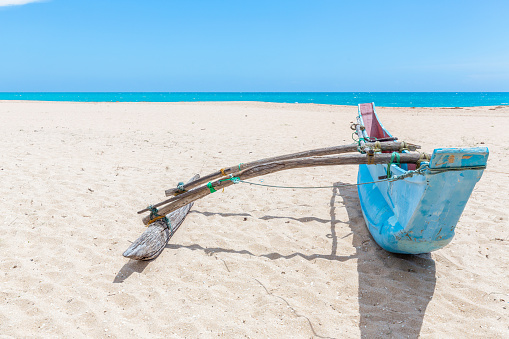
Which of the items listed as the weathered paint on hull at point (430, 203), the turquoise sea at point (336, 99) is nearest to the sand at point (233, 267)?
the weathered paint on hull at point (430, 203)

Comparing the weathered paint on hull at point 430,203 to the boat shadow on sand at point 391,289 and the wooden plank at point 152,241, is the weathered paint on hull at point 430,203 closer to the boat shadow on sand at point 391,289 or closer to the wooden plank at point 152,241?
the boat shadow on sand at point 391,289

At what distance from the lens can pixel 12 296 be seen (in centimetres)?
292

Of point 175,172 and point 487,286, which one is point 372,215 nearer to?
point 487,286

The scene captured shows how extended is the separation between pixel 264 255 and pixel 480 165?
232 cm

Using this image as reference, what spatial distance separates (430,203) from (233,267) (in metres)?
2.06

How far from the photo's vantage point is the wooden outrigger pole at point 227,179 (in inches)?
135

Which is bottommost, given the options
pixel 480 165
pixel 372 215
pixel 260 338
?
pixel 260 338

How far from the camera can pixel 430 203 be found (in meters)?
2.79

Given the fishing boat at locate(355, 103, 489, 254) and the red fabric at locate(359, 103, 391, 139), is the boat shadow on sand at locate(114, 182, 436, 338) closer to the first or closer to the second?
the fishing boat at locate(355, 103, 489, 254)

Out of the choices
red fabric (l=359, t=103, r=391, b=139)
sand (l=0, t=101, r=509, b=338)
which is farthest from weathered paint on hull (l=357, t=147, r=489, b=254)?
red fabric (l=359, t=103, r=391, b=139)

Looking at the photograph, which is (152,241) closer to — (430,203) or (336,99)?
(430,203)

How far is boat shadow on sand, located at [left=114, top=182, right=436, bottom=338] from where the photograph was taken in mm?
2725

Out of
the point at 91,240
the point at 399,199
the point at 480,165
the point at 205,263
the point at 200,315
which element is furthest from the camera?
the point at 91,240

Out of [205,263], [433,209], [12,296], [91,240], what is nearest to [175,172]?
[91,240]
